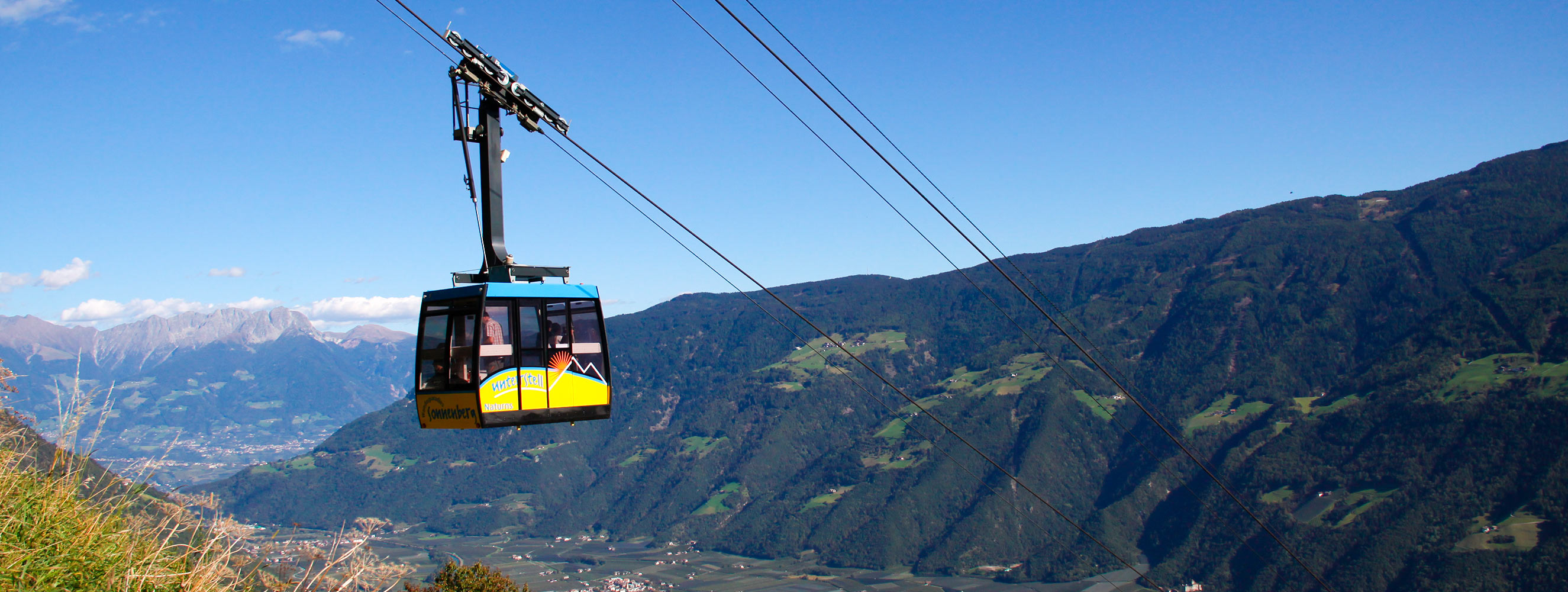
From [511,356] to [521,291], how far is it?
102 centimetres

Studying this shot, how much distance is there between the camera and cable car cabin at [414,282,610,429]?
13719 millimetres

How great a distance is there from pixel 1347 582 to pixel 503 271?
197566 mm

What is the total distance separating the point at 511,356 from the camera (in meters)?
14.0

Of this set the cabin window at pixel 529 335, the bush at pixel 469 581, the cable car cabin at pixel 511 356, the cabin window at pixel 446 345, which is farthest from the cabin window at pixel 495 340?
the bush at pixel 469 581

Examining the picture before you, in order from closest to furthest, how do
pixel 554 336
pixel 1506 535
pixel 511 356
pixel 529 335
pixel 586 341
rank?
pixel 511 356 → pixel 529 335 → pixel 554 336 → pixel 586 341 → pixel 1506 535

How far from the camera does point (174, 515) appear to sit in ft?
23.6

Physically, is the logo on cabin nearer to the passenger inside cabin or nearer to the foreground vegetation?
the passenger inside cabin

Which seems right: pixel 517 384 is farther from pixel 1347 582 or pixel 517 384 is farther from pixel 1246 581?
pixel 1246 581

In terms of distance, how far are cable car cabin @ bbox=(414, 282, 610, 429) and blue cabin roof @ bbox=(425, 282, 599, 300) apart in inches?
0.5

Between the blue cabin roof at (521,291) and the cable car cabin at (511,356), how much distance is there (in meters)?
0.01

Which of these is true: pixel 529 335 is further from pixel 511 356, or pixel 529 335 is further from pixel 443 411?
pixel 443 411

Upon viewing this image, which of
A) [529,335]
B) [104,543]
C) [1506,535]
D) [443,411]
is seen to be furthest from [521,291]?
[1506,535]

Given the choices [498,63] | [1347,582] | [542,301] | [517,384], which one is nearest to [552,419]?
[517,384]

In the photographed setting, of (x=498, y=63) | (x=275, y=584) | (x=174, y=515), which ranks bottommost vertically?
(x=275, y=584)
